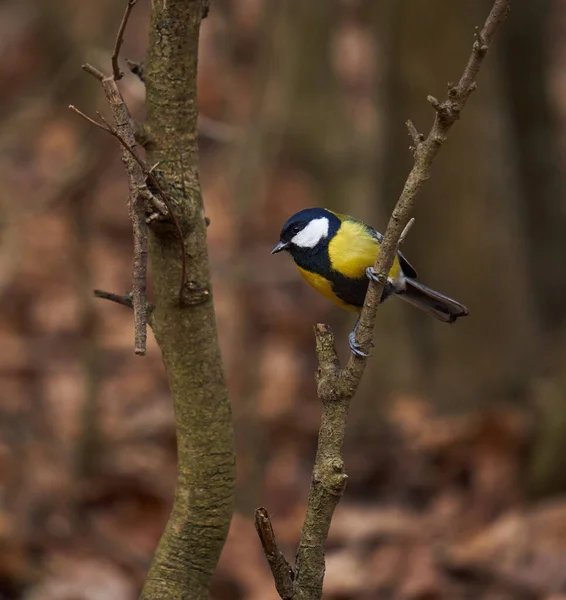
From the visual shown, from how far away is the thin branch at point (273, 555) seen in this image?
70.4 inches

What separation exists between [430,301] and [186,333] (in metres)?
1.30

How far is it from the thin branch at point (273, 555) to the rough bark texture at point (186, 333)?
29 cm

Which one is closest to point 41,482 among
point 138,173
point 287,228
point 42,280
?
point 287,228

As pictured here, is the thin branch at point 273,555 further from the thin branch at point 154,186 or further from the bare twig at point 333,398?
the thin branch at point 154,186

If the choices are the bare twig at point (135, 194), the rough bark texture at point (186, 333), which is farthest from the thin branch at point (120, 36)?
the rough bark texture at point (186, 333)

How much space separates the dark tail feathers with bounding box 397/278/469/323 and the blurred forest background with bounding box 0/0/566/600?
3.05 feet

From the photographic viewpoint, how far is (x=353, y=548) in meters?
4.26

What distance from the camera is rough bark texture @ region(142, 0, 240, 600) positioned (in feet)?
6.39

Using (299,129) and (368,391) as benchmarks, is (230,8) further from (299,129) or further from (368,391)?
(368,391)

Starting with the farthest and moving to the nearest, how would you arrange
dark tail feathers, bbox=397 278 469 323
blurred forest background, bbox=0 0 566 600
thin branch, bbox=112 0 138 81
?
blurred forest background, bbox=0 0 566 600 → dark tail feathers, bbox=397 278 469 323 → thin branch, bbox=112 0 138 81

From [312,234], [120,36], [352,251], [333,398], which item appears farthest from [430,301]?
[120,36]

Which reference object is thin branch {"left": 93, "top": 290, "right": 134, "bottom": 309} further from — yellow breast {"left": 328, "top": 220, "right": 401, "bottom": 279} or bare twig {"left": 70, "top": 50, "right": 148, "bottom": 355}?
yellow breast {"left": 328, "top": 220, "right": 401, "bottom": 279}

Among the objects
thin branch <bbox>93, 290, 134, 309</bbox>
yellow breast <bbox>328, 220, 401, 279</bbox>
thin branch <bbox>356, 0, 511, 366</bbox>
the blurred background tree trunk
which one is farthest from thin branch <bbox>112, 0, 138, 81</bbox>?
the blurred background tree trunk

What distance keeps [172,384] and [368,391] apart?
388cm
